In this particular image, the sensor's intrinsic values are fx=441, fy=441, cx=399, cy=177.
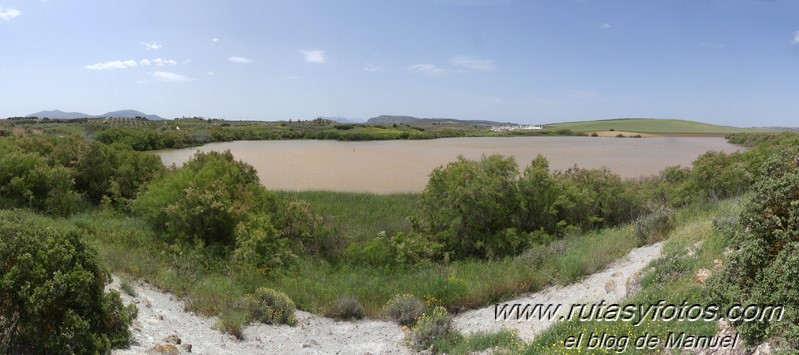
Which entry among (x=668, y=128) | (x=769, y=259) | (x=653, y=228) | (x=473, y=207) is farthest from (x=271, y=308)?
(x=668, y=128)

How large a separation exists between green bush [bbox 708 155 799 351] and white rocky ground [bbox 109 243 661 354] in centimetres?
221

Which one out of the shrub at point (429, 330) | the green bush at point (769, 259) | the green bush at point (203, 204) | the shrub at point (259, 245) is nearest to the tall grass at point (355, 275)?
the shrub at point (259, 245)

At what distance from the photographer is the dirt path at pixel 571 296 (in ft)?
23.1

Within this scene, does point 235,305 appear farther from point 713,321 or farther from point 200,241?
point 713,321

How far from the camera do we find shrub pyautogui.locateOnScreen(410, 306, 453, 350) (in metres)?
6.90

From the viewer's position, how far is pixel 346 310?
830 centimetres

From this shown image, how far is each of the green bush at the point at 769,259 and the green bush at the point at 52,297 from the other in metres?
7.24

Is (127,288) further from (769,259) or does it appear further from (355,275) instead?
(769,259)

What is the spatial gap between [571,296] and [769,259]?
3438 mm

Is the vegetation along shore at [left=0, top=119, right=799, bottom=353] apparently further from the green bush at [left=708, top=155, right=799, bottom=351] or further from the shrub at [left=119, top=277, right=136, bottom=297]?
the shrub at [left=119, top=277, right=136, bottom=297]

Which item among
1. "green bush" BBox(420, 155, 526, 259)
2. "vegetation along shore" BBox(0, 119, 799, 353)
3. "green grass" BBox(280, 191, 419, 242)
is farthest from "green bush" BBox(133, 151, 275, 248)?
"green bush" BBox(420, 155, 526, 259)

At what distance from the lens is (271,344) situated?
7.00 meters

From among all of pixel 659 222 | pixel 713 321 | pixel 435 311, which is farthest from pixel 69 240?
pixel 659 222

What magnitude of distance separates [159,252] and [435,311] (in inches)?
311
